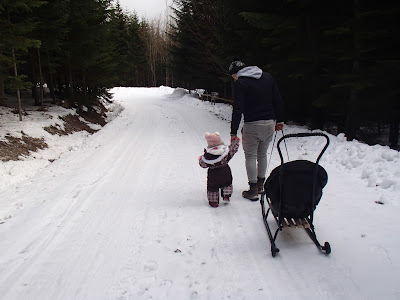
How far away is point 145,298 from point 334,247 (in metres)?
2.29

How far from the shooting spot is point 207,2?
14664 mm

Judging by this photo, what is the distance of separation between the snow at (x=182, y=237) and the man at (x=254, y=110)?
2.79ft

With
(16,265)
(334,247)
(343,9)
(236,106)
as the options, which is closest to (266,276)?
(334,247)

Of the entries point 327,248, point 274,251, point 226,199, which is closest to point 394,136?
Result: point 226,199

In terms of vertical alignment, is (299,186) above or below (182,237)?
above

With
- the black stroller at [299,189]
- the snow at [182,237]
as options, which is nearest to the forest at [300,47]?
the snow at [182,237]

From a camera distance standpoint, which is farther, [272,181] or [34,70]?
[34,70]

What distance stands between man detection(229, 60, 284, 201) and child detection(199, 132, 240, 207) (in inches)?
9.4

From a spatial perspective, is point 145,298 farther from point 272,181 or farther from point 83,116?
point 83,116

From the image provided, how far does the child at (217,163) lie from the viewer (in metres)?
4.43

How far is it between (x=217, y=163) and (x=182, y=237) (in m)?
1.31

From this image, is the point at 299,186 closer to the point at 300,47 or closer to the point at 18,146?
the point at 300,47

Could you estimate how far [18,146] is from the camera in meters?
8.38

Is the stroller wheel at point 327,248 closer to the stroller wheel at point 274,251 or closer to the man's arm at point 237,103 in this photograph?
the stroller wheel at point 274,251
